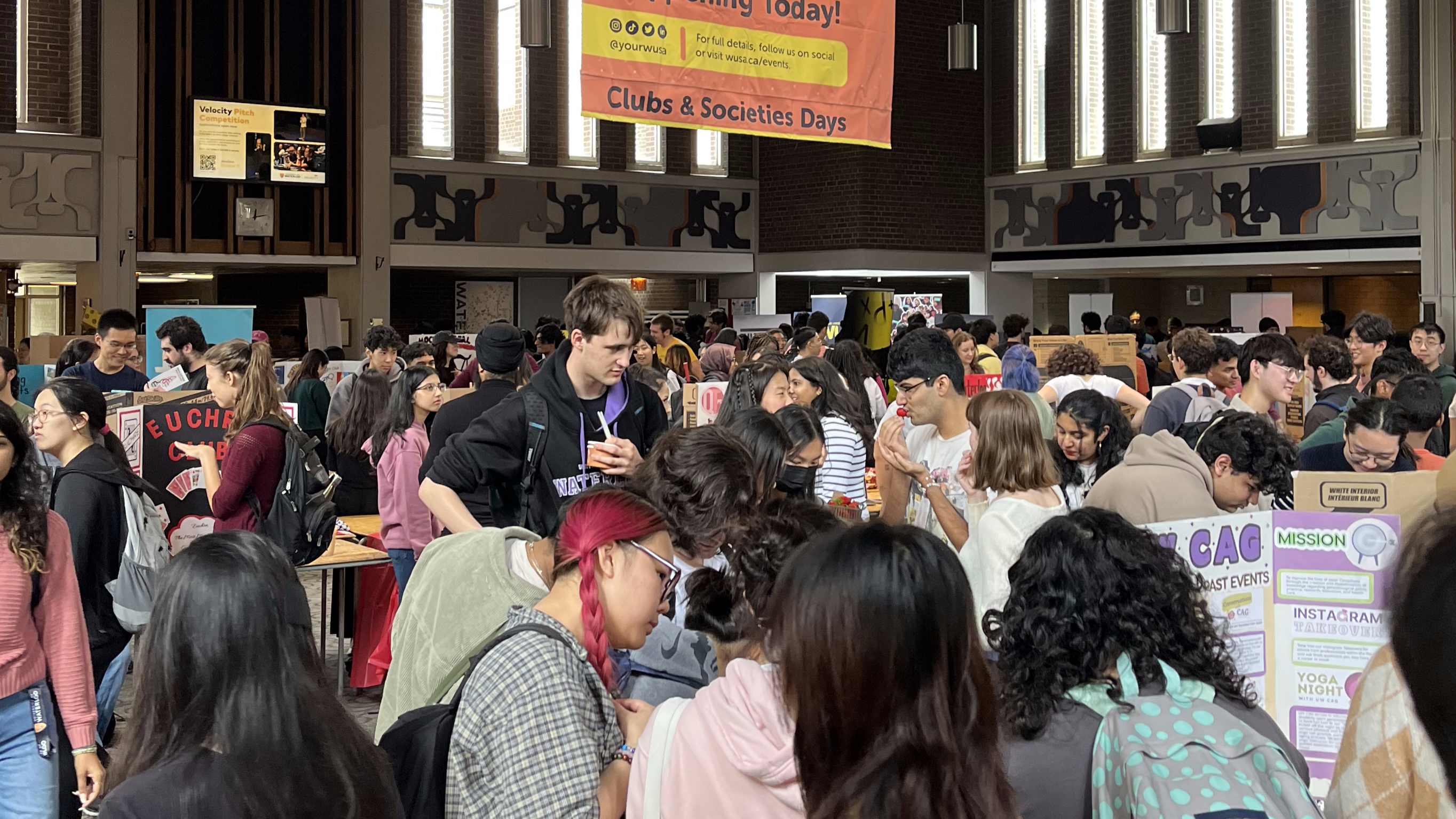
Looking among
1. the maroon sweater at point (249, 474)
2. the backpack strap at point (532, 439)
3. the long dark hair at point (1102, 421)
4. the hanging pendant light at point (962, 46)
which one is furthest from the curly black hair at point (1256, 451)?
the hanging pendant light at point (962, 46)

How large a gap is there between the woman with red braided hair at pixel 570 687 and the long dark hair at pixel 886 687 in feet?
1.60

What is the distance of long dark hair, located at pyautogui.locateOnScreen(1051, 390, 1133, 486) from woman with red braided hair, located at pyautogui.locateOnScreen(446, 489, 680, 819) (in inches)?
121

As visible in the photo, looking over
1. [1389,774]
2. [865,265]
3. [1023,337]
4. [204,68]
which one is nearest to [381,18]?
[204,68]

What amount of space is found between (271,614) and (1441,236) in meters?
16.5

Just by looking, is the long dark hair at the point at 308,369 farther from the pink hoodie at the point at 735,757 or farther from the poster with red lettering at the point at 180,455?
the pink hoodie at the point at 735,757

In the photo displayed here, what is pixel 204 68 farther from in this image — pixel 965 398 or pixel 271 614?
pixel 271 614

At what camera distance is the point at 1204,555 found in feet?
10.9

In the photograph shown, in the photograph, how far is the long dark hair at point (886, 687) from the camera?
161 cm

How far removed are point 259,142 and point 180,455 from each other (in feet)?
37.0

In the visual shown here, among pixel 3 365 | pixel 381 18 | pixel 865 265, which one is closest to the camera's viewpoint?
pixel 3 365

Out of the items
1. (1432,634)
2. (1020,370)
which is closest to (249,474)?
(1020,370)

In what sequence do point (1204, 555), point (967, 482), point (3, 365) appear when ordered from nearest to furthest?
point (1204, 555), point (967, 482), point (3, 365)

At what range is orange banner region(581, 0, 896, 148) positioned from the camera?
8.52m

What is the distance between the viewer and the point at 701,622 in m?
2.58
